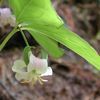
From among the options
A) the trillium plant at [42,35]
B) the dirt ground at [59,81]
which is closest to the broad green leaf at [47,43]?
the trillium plant at [42,35]

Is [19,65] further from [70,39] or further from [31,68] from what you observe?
[70,39]

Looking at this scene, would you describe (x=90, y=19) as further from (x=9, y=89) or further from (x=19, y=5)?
(x=19, y=5)

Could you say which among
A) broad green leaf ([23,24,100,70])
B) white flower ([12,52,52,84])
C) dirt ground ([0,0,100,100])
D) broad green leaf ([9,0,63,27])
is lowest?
dirt ground ([0,0,100,100])

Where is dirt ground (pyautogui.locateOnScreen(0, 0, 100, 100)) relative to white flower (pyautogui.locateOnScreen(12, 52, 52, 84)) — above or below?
below

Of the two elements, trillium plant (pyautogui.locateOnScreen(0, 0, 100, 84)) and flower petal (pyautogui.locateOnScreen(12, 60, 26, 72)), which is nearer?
trillium plant (pyautogui.locateOnScreen(0, 0, 100, 84))

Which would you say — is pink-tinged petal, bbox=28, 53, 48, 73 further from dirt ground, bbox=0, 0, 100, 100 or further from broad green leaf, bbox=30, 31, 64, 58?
dirt ground, bbox=0, 0, 100, 100

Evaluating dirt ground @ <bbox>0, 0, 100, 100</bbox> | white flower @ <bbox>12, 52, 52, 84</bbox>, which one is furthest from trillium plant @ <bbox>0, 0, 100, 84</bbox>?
dirt ground @ <bbox>0, 0, 100, 100</bbox>

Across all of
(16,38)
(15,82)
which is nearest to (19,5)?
(16,38)

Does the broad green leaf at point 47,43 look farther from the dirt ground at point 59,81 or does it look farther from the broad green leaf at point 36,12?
the dirt ground at point 59,81
